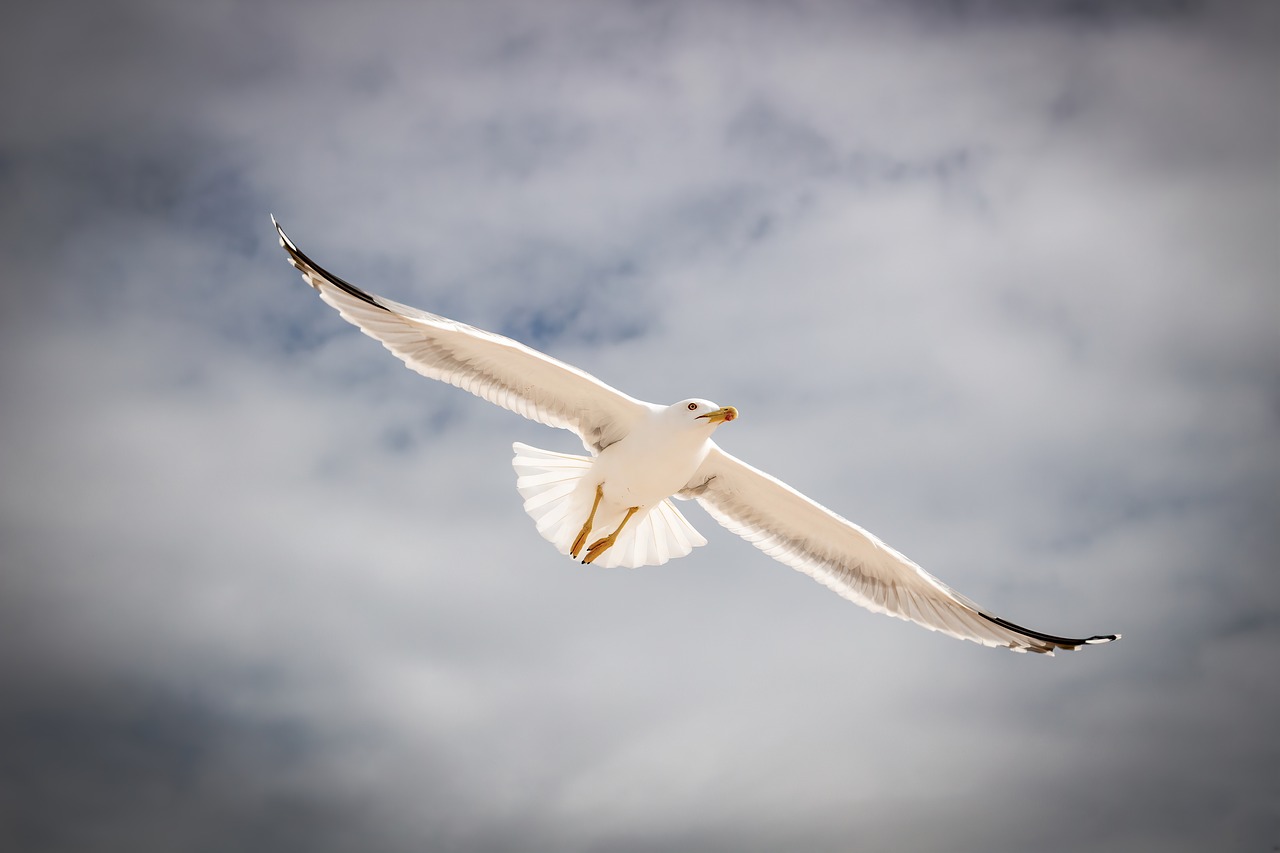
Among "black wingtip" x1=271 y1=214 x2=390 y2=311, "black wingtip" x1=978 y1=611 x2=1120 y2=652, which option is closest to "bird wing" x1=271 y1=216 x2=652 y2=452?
"black wingtip" x1=271 y1=214 x2=390 y2=311

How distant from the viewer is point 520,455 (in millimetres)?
8812

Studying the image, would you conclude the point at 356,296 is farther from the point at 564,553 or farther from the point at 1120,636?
the point at 1120,636

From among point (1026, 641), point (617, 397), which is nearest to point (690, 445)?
point (617, 397)

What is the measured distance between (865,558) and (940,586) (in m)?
0.66

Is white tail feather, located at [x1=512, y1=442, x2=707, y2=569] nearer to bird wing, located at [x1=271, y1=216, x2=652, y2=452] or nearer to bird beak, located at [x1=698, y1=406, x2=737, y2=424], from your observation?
bird wing, located at [x1=271, y1=216, x2=652, y2=452]

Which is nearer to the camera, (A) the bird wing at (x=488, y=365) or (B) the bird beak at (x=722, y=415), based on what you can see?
(A) the bird wing at (x=488, y=365)

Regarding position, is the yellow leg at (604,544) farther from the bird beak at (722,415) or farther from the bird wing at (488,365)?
the bird beak at (722,415)

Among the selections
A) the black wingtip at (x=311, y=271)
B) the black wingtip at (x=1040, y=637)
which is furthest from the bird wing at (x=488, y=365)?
the black wingtip at (x=1040, y=637)

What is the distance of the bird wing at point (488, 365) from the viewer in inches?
307

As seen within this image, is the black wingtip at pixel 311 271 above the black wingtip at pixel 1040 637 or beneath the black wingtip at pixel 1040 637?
above

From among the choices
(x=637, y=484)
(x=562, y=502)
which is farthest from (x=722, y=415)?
(x=562, y=502)

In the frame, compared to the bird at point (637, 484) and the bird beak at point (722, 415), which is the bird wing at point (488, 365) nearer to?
the bird at point (637, 484)

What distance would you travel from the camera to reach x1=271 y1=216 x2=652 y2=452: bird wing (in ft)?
25.6

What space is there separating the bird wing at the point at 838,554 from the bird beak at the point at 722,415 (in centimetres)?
69
